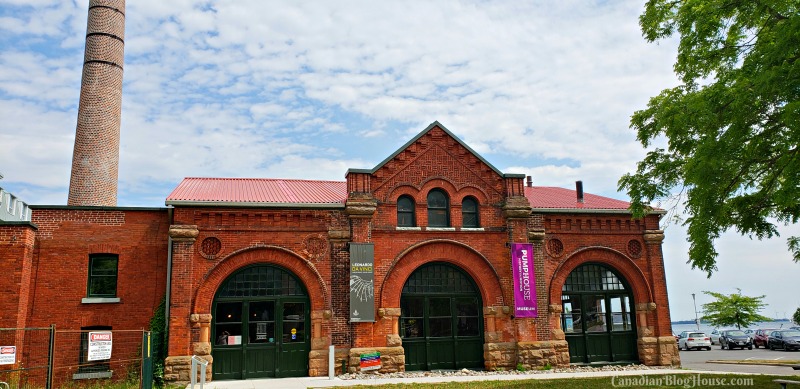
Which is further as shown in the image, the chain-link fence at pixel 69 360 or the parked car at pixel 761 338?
the parked car at pixel 761 338

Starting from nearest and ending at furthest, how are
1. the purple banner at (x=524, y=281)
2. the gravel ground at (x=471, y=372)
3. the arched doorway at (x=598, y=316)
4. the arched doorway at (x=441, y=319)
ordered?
the gravel ground at (x=471, y=372) → the arched doorway at (x=441, y=319) → the purple banner at (x=524, y=281) → the arched doorway at (x=598, y=316)

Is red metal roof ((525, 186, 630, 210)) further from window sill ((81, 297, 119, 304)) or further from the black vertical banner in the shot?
window sill ((81, 297, 119, 304))

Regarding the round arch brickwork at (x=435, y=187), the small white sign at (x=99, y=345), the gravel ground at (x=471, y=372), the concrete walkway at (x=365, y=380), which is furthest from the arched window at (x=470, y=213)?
the small white sign at (x=99, y=345)

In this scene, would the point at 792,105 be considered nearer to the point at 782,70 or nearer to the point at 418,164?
the point at 782,70

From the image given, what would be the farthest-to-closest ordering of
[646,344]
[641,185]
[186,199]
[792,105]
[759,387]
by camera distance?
[646,344], [186,199], [641,185], [759,387], [792,105]

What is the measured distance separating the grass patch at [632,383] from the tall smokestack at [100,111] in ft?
52.3

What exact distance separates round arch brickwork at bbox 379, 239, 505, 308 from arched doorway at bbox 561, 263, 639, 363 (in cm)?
297

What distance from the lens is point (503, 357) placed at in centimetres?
2083

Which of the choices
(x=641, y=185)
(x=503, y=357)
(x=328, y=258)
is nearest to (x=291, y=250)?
(x=328, y=258)

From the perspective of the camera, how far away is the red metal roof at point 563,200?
23281mm

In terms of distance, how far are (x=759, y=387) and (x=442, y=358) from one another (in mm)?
9405

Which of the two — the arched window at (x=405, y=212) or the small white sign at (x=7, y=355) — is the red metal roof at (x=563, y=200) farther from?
the small white sign at (x=7, y=355)

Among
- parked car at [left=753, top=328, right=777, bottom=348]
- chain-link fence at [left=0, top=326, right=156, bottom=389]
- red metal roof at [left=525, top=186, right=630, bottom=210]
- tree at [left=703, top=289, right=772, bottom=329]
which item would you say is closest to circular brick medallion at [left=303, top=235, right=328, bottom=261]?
chain-link fence at [left=0, top=326, right=156, bottom=389]

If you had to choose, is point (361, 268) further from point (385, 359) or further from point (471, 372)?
point (471, 372)
